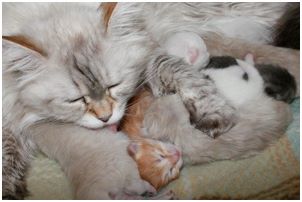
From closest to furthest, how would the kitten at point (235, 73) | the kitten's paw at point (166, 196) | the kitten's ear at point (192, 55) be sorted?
the kitten's paw at point (166, 196) < the kitten at point (235, 73) < the kitten's ear at point (192, 55)

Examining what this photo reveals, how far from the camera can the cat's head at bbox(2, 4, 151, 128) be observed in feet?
5.05

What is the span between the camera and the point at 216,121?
1.62m

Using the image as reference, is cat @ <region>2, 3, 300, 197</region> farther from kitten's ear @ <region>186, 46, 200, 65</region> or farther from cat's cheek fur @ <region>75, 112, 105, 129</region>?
kitten's ear @ <region>186, 46, 200, 65</region>

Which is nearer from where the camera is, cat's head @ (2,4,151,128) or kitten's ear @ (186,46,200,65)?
cat's head @ (2,4,151,128)

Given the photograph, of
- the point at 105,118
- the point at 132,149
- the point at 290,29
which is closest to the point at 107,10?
the point at 105,118

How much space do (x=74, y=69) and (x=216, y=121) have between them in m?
0.50

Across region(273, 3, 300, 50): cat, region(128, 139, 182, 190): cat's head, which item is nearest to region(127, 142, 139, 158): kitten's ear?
region(128, 139, 182, 190): cat's head

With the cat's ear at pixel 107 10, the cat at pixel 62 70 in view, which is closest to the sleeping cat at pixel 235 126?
the cat at pixel 62 70

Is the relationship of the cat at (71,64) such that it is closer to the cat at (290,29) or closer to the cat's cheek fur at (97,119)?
the cat's cheek fur at (97,119)

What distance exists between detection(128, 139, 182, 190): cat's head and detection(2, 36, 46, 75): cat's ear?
426mm

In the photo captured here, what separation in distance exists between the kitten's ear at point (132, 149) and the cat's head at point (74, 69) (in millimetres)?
101

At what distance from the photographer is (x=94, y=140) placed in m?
1.64

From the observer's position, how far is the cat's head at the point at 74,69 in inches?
60.6

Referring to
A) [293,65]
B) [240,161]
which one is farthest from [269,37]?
[240,161]
